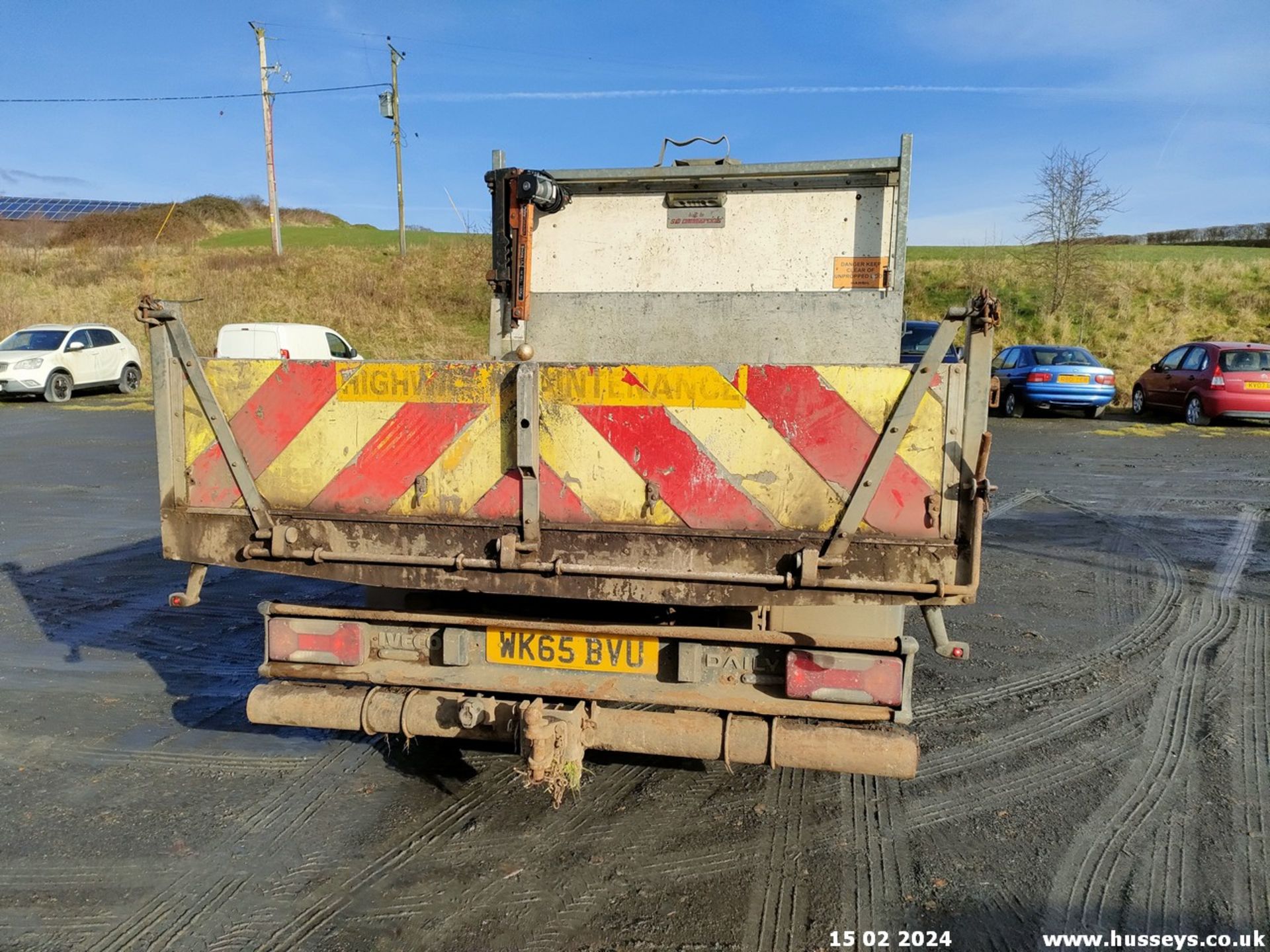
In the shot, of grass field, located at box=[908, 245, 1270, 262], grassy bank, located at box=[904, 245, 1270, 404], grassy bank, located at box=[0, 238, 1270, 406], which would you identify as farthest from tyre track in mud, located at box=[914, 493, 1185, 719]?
grass field, located at box=[908, 245, 1270, 262]

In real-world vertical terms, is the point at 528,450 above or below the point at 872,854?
above

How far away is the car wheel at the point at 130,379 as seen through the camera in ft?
72.0

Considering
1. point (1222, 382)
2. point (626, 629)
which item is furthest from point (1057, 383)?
point (626, 629)

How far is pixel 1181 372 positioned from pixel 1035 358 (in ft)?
8.76

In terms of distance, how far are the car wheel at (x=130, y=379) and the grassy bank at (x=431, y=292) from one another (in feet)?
18.7

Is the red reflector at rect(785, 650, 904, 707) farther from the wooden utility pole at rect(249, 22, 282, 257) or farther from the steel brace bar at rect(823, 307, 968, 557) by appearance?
the wooden utility pole at rect(249, 22, 282, 257)

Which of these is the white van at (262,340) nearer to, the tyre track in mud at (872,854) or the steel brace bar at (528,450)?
the steel brace bar at (528,450)

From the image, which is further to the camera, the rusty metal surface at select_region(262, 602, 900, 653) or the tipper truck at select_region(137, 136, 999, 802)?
the rusty metal surface at select_region(262, 602, 900, 653)

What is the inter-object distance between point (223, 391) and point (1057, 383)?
17.7 metres

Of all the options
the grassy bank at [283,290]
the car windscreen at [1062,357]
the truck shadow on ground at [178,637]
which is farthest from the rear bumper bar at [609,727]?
the grassy bank at [283,290]

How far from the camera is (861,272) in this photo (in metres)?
4.86

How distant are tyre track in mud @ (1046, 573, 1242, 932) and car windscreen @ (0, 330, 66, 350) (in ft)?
77.2

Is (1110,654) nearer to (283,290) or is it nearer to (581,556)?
(581,556)

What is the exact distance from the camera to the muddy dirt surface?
2924mm
